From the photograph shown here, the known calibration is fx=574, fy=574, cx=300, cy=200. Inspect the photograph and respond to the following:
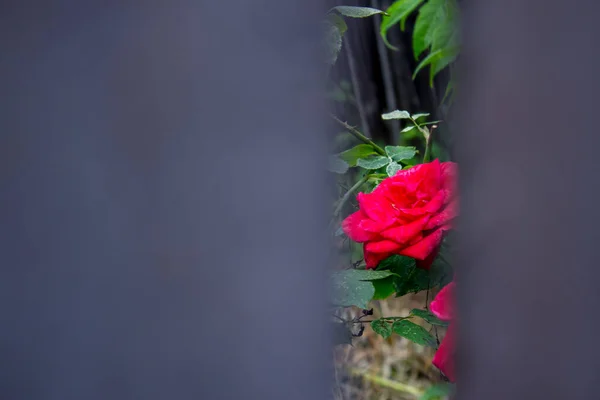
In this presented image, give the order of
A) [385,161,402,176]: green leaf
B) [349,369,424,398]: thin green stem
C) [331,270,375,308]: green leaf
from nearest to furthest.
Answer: [331,270,375,308]: green leaf → [385,161,402,176]: green leaf → [349,369,424,398]: thin green stem

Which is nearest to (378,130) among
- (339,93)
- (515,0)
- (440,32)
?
(339,93)

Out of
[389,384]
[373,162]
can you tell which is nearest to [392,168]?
[373,162]

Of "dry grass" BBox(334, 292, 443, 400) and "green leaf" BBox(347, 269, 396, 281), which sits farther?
"dry grass" BBox(334, 292, 443, 400)

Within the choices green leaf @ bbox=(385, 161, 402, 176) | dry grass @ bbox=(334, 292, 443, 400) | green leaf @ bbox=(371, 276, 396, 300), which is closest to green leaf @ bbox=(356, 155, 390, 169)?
green leaf @ bbox=(385, 161, 402, 176)

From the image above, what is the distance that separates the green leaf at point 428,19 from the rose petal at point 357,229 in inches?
9.1

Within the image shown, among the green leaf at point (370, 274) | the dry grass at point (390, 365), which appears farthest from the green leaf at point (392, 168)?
the dry grass at point (390, 365)

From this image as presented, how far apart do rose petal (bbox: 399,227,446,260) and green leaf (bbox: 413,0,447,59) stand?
25 centimetres

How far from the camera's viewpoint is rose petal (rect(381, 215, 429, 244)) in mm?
431

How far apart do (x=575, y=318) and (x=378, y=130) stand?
0.72 meters

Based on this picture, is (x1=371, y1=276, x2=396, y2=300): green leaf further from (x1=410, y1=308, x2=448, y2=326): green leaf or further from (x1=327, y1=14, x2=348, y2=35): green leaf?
(x1=327, y1=14, x2=348, y2=35): green leaf

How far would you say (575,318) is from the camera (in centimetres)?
19

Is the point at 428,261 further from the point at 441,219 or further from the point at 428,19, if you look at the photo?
the point at 428,19

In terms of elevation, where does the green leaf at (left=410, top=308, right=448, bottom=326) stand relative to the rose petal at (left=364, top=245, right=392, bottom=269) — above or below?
below

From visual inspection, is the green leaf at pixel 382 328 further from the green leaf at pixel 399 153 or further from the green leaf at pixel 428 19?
the green leaf at pixel 428 19
